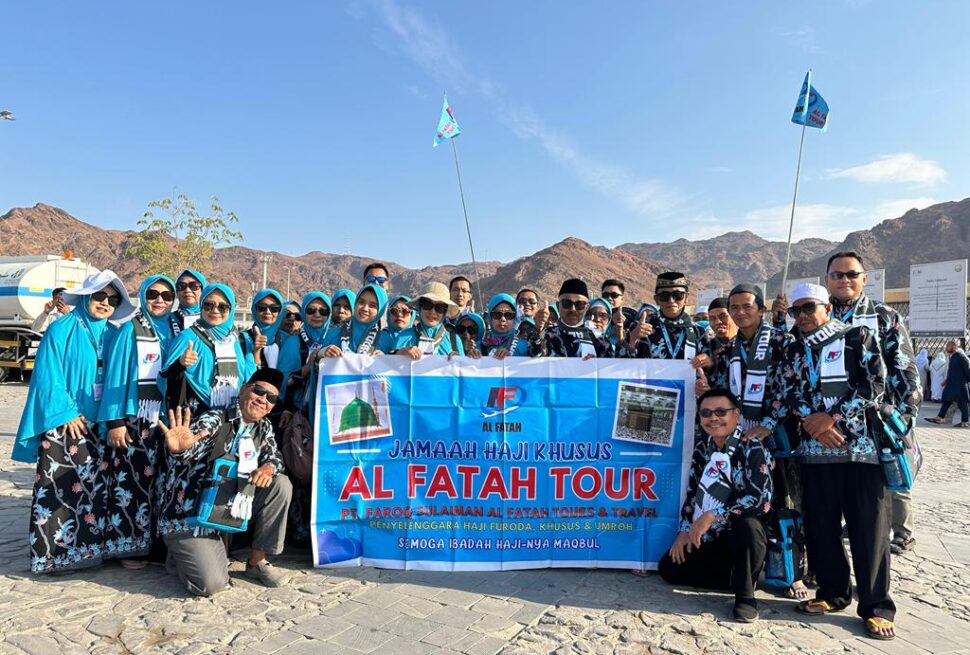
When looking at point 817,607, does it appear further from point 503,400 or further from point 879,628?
point 503,400

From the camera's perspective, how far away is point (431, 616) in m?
3.53

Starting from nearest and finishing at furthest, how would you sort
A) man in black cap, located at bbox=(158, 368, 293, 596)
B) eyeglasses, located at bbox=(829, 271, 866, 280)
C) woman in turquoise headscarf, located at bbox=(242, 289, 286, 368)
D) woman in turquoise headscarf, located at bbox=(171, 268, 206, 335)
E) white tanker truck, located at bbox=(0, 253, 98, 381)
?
man in black cap, located at bbox=(158, 368, 293, 596), eyeglasses, located at bbox=(829, 271, 866, 280), woman in turquoise headscarf, located at bbox=(171, 268, 206, 335), woman in turquoise headscarf, located at bbox=(242, 289, 286, 368), white tanker truck, located at bbox=(0, 253, 98, 381)

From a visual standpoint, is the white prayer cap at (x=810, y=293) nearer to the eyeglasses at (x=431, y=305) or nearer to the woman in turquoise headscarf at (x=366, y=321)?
the eyeglasses at (x=431, y=305)

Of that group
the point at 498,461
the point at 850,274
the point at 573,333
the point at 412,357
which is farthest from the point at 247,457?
the point at 850,274

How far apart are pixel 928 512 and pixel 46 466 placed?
7.64 meters

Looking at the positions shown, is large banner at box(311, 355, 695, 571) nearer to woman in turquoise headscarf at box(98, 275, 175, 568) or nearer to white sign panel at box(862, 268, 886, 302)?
woman in turquoise headscarf at box(98, 275, 175, 568)

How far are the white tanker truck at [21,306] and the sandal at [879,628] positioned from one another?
1971 centimetres

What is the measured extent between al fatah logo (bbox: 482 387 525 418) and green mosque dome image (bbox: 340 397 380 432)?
78 centimetres

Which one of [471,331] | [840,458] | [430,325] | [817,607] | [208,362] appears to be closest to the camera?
[840,458]

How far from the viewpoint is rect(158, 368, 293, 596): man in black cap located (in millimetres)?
3818

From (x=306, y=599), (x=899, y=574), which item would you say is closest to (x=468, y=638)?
(x=306, y=599)

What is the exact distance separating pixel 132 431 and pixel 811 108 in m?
15.8

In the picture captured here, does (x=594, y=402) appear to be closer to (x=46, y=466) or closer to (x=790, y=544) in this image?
(x=790, y=544)


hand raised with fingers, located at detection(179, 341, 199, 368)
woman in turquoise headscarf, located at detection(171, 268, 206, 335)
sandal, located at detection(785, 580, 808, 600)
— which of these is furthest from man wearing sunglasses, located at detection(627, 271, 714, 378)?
woman in turquoise headscarf, located at detection(171, 268, 206, 335)
